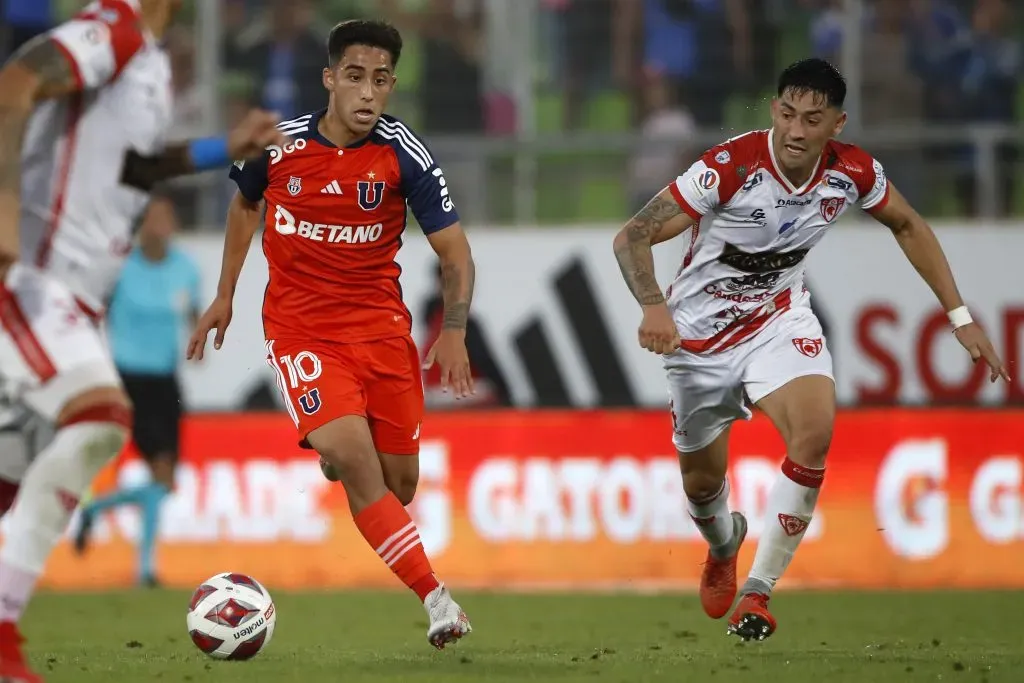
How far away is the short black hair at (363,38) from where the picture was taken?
25.8ft

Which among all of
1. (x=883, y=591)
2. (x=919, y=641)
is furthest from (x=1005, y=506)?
(x=919, y=641)

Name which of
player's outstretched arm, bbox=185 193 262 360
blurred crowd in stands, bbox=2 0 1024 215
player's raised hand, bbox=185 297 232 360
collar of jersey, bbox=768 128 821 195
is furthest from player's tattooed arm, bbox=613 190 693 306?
blurred crowd in stands, bbox=2 0 1024 215

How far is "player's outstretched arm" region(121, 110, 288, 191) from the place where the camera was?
5.99 m

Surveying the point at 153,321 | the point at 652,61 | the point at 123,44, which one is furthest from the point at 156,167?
the point at 652,61

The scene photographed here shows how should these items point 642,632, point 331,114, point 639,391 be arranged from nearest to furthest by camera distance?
point 331,114
point 642,632
point 639,391

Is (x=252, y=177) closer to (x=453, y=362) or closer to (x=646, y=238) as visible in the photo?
(x=453, y=362)

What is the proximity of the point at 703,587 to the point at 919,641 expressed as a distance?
3.79ft

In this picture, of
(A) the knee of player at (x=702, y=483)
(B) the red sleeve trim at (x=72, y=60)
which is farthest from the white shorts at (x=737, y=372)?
(B) the red sleeve trim at (x=72, y=60)

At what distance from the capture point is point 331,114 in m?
8.01

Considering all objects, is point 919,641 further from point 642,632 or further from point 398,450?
point 398,450

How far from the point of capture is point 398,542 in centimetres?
761

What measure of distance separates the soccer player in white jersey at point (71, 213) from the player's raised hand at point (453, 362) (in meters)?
1.64

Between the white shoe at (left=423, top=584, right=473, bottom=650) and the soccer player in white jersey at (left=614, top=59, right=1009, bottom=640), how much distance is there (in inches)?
57.5

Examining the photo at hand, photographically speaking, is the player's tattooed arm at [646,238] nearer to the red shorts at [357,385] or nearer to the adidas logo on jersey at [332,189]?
the red shorts at [357,385]
